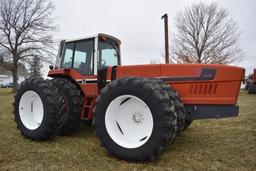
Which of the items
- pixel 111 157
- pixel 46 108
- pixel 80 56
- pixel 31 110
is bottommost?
pixel 111 157

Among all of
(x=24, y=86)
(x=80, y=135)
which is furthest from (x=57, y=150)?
(x=24, y=86)

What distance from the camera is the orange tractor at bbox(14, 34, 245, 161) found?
12.6 ft

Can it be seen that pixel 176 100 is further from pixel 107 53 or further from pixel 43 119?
pixel 43 119

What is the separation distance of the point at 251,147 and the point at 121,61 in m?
3.34

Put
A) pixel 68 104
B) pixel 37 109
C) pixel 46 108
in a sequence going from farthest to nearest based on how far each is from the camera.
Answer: pixel 37 109, pixel 68 104, pixel 46 108

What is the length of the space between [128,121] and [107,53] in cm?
215

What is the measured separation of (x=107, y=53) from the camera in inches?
234

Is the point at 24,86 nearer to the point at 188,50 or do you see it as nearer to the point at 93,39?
the point at 93,39

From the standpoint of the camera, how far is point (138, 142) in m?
4.07

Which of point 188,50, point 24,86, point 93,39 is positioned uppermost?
point 188,50

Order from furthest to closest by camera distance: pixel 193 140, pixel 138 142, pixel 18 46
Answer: pixel 18 46
pixel 193 140
pixel 138 142

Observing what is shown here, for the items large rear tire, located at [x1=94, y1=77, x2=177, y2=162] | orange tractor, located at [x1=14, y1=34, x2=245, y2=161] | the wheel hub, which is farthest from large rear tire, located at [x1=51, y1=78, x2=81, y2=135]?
the wheel hub

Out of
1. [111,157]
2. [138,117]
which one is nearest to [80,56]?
[138,117]

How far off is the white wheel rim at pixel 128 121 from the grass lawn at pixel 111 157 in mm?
359
